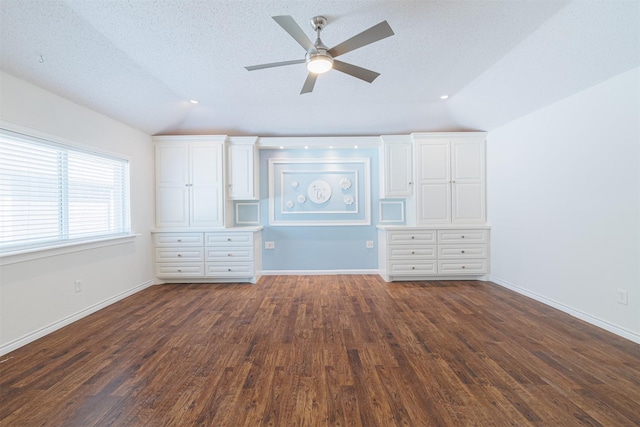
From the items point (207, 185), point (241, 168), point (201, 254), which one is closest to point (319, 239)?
point (241, 168)

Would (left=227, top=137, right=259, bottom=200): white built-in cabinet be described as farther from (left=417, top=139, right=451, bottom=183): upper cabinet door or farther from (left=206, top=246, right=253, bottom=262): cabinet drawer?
(left=417, top=139, right=451, bottom=183): upper cabinet door

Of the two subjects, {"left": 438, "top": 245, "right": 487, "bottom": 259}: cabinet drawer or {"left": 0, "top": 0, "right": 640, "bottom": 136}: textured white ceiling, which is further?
{"left": 438, "top": 245, "right": 487, "bottom": 259}: cabinet drawer

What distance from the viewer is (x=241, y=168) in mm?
4102

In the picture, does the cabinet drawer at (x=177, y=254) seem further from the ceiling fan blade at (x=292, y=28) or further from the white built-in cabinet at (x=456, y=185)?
the white built-in cabinet at (x=456, y=185)

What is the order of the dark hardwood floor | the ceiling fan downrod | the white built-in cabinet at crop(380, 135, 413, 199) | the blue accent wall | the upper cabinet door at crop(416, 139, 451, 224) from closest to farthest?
1. the dark hardwood floor
2. the ceiling fan downrod
3. the upper cabinet door at crop(416, 139, 451, 224)
4. the white built-in cabinet at crop(380, 135, 413, 199)
5. the blue accent wall

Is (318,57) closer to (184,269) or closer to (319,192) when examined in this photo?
(319,192)

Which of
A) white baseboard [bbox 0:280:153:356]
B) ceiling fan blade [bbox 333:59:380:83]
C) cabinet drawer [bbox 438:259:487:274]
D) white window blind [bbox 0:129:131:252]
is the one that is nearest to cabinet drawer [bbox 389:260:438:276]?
cabinet drawer [bbox 438:259:487:274]

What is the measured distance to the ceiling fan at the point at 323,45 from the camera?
61.3 inches

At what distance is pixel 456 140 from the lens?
158 inches

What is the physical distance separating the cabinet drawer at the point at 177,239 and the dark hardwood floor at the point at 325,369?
3.74ft

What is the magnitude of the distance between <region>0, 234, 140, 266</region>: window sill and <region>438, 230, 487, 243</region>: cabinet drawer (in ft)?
14.9

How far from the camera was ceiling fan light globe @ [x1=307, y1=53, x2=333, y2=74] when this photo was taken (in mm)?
1789

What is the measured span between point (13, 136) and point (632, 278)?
554 centimetres

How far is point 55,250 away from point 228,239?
6.13 feet
